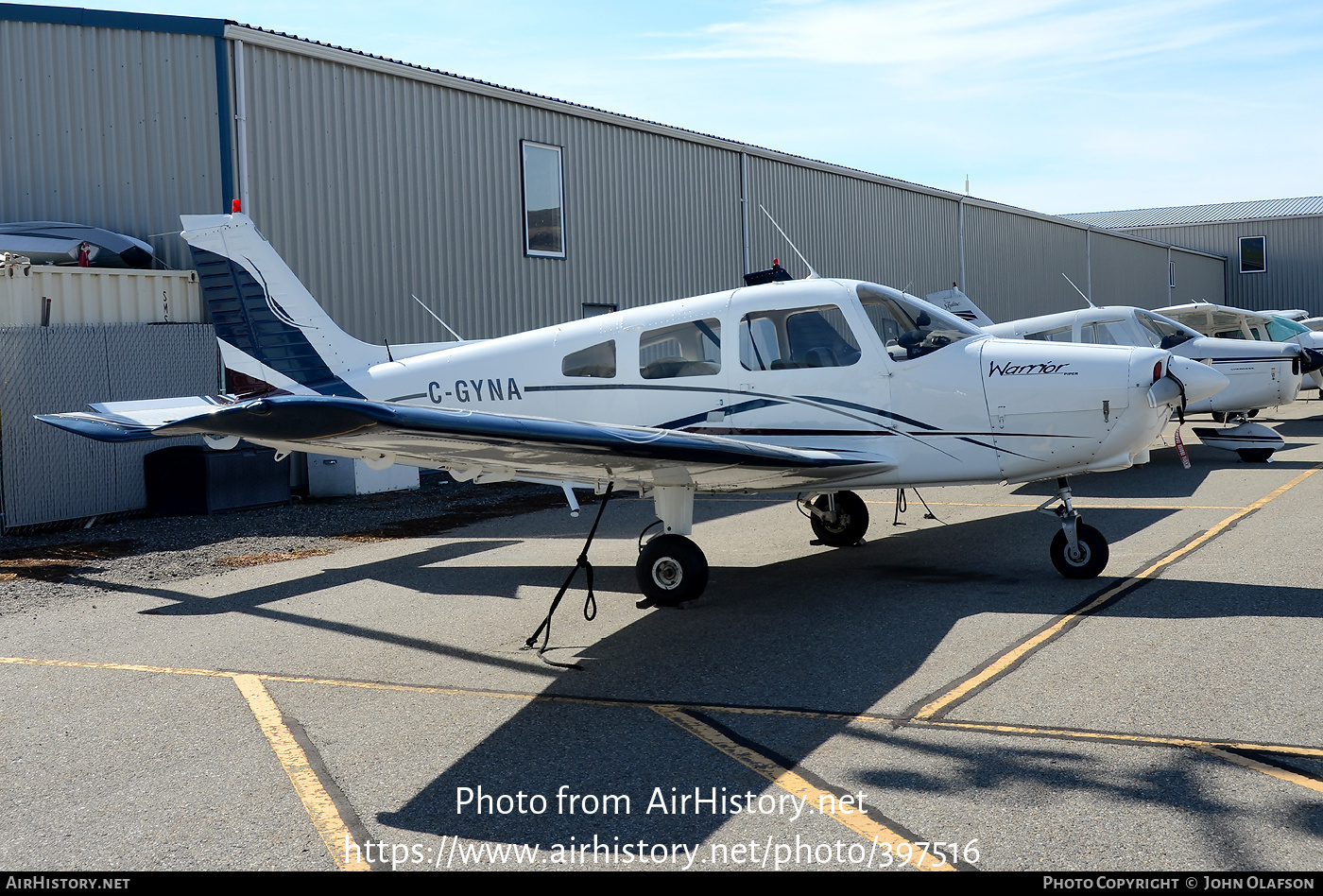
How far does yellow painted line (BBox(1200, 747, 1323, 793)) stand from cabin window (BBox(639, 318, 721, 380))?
4310 mm

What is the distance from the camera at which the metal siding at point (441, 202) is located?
1368cm

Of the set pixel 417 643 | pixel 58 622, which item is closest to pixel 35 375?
pixel 58 622

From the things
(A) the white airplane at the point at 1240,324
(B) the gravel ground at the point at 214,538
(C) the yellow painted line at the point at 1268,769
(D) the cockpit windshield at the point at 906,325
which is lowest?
(B) the gravel ground at the point at 214,538

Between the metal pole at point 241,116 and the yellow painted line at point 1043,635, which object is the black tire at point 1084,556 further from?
the metal pole at point 241,116

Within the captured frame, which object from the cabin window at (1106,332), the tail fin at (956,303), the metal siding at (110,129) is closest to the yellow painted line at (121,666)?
the metal siding at (110,129)

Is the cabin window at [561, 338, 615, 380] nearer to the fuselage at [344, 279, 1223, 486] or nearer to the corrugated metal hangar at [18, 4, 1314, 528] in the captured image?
the fuselage at [344, 279, 1223, 486]

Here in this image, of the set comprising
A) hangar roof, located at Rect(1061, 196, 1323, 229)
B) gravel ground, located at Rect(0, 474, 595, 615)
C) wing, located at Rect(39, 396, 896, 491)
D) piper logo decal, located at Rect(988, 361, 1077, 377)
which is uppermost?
hangar roof, located at Rect(1061, 196, 1323, 229)

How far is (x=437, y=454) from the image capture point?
5.83 metres

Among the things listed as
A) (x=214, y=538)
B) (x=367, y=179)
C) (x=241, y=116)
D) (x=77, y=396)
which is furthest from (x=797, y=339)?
(x=367, y=179)

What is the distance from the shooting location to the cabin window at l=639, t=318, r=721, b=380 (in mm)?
7555

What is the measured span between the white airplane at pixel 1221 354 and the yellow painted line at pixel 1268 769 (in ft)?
34.8

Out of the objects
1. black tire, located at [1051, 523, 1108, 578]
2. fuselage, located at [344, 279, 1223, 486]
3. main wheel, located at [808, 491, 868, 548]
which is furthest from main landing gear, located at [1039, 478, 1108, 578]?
main wheel, located at [808, 491, 868, 548]

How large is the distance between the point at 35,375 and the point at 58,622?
501 centimetres

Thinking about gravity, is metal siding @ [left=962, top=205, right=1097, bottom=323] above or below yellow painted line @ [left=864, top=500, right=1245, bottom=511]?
above
